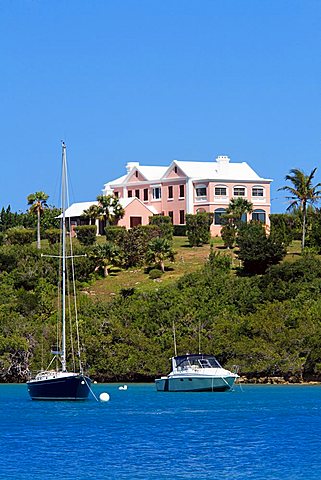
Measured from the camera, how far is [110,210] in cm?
12400

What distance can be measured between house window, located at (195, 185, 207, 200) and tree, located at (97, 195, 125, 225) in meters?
8.97

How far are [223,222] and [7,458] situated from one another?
248 ft

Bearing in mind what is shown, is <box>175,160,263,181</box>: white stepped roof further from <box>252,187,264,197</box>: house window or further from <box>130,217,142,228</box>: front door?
<box>130,217,142,228</box>: front door

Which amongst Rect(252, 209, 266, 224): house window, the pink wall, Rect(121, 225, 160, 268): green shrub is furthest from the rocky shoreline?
the pink wall

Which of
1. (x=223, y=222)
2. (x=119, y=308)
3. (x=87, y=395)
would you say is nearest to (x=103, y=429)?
(x=87, y=395)

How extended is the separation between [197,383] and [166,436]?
20889 mm

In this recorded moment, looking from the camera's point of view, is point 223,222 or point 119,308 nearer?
point 119,308

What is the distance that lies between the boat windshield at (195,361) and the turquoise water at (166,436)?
190cm

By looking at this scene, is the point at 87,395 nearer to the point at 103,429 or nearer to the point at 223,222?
the point at 103,429

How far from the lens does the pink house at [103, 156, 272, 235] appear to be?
412 ft

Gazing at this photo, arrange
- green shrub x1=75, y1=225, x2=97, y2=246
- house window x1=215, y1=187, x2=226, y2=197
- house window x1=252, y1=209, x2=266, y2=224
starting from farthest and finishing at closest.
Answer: house window x1=215, y1=187, x2=226, y2=197, house window x1=252, y1=209, x2=266, y2=224, green shrub x1=75, y1=225, x2=97, y2=246

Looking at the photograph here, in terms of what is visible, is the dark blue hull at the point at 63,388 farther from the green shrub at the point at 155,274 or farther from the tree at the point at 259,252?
the tree at the point at 259,252

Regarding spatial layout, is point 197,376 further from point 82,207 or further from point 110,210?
point 82,207

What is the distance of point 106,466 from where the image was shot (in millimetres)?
43156
